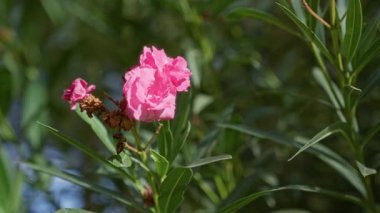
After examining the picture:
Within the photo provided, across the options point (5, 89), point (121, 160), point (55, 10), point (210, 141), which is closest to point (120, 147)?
point (121, 160)

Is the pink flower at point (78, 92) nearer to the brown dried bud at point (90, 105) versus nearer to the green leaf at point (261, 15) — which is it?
the brown dried bud at point (90, 105)

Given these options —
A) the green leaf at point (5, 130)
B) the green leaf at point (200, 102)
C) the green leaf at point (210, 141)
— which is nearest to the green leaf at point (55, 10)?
the green leaf at point (5, 130)

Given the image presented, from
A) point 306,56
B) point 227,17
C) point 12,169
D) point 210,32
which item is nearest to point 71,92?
point 227,17

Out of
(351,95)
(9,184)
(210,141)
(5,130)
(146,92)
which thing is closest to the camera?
(146,92)

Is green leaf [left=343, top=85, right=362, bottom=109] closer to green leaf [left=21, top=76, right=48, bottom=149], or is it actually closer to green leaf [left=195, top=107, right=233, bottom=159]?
green leaf [left=195, top=107, right=233, bottom=159]

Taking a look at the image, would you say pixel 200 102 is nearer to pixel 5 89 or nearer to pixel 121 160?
pixel 5 89

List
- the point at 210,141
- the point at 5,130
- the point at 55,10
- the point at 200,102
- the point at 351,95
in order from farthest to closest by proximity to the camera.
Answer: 1. the point at 55,10
2. the point at 5,130
3. the point at 200,102
4. the point at 210,141
5. the point at 351,95

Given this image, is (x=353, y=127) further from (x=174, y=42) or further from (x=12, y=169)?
(x=174, y=42)
